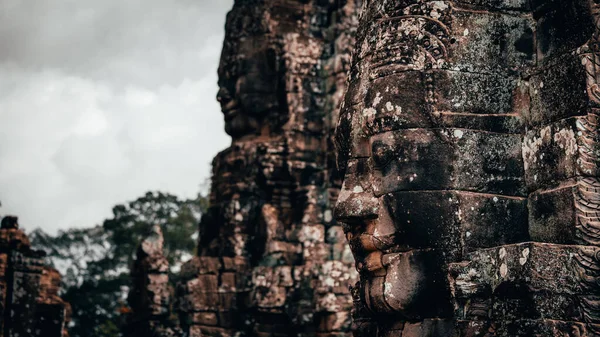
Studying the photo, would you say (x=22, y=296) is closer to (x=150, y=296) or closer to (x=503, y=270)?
(x=150, y=296)

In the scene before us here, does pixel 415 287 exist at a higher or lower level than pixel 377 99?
lower

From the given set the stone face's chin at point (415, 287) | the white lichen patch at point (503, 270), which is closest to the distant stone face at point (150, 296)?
the stone face's chin at point (415, 287)

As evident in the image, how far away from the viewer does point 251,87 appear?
17406 millimetres

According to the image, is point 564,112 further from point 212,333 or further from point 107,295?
point 107,295

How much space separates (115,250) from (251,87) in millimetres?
25185

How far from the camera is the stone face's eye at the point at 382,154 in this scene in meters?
6.17

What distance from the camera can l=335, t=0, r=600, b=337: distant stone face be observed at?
18.7ft

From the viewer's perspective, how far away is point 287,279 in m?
15.9

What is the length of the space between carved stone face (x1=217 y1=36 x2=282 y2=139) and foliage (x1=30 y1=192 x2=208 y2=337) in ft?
65.8

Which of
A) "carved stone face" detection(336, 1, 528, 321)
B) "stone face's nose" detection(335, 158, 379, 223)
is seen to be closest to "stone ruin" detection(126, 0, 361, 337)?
"stone face's nose" detection(335, 158, 379, 223)

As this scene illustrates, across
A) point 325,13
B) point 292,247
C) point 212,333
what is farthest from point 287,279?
point 325,13

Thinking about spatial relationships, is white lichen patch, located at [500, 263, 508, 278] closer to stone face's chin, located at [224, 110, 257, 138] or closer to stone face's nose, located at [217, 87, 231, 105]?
stone face's chin, located at [224, 110, 257, 138]

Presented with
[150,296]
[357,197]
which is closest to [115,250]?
[150,296]

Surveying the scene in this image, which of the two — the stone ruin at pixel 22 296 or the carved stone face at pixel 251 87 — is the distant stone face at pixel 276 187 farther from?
the stone ruin at pixel 22 296
